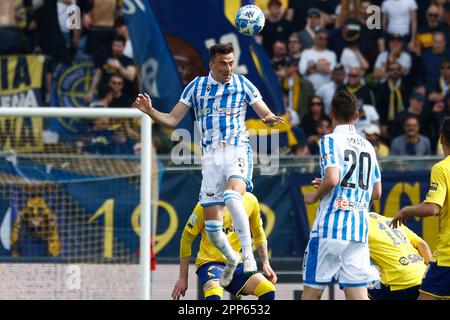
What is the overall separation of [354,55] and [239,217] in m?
8.46

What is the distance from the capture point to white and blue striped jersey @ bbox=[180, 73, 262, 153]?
10516 mm

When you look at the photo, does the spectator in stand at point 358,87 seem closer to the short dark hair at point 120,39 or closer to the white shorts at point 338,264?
the short dark hair at point 120,39

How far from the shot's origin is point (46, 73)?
18.3 m

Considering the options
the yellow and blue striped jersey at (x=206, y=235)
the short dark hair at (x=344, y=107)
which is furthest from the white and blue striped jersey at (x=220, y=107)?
the short dark hair at (x=344, y=107)

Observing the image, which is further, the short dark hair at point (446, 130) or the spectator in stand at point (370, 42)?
the spectator in stand at point (370, 42)

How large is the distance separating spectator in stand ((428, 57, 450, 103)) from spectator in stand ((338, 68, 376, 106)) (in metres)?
0.94

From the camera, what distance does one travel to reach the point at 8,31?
62.3 feet

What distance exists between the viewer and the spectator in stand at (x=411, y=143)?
1698 centimetres

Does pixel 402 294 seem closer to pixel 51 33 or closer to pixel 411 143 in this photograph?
pixel 411 143

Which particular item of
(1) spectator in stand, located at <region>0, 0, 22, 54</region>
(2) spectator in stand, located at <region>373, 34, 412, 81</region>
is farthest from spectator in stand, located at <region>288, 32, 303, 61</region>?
(1) spectator in stand, located at <region>0, 0, 22, 54</region>

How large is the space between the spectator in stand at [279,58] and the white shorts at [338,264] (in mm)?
8271
